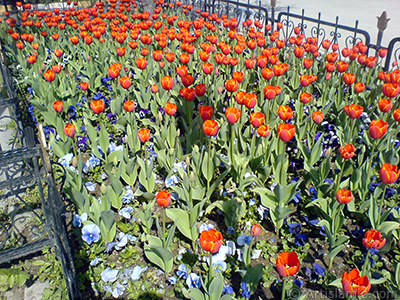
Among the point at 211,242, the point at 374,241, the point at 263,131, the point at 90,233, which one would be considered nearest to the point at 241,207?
the point at 263,131

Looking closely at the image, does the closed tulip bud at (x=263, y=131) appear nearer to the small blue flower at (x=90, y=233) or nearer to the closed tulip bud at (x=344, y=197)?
the closed tulip bud at (x=344, y=197)

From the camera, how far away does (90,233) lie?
8.23ft

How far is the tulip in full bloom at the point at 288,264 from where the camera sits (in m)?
1.62

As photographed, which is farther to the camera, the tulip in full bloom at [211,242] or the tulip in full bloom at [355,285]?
the tulip in full bloom at [211,242]

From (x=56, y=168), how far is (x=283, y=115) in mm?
2271

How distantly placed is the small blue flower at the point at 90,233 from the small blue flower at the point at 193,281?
2.35 feet

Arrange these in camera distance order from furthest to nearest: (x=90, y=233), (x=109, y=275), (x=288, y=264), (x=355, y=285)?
(x=90, y=233) < (x=109, y=275) < (x=288, y=264) < (x=355, y=285)

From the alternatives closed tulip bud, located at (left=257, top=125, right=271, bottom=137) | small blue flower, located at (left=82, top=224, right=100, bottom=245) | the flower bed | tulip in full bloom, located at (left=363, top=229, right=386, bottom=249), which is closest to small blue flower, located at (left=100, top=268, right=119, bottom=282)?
the flower bed

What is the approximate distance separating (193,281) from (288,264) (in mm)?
792

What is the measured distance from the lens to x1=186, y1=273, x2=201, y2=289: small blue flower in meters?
2.24

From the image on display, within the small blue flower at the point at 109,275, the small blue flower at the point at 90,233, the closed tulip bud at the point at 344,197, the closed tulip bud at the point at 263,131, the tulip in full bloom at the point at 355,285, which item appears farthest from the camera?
the closed tulip bud at the point at 263,131

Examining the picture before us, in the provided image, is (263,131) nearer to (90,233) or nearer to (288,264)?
(288,264)

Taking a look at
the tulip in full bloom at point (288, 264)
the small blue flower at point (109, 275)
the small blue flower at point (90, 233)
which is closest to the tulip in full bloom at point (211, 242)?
the tulip in full bloom at point (288, 264)

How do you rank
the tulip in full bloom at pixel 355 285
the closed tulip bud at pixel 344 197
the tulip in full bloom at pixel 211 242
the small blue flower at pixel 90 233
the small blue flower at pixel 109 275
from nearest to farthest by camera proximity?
1. the tulip in full bloom at pixel 355 285
2. the tulip in full bloom at pixel 211 242
3. the closed tulip bud at pixel 344 197
4. the small blue flower at pixel 109 275
5. the small blue flower at pixel 90 233
